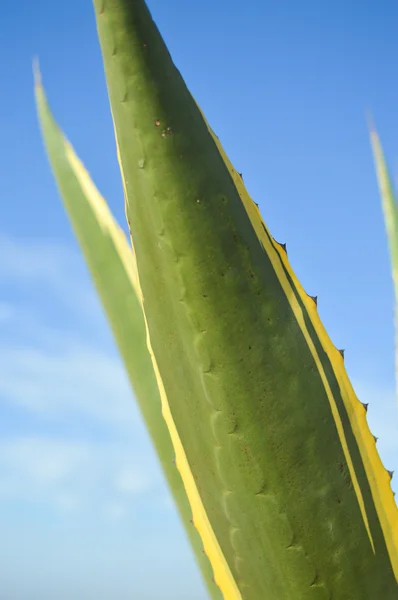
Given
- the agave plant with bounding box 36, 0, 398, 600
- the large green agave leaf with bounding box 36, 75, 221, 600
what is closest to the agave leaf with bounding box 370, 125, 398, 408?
the large green agave leaf with bounding box 36, 75, 221, 600

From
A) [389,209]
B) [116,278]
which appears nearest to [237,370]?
[116,278]

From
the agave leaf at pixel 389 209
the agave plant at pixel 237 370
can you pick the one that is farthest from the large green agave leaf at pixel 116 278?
the agave leaf at pixel 389 209

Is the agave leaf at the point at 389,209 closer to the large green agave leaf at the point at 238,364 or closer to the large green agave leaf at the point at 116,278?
the large green agave leaf at the point at 116,278

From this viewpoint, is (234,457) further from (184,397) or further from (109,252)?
(109,252)

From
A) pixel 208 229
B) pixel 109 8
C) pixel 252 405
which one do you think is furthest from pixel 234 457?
pixel 109 8

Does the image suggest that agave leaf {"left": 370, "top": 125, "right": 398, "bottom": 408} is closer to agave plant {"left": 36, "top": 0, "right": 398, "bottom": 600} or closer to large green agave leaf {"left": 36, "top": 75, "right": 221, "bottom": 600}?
large green agave leaf {"left": 36, "top": 75, "right": 221, "bottom": 600}
